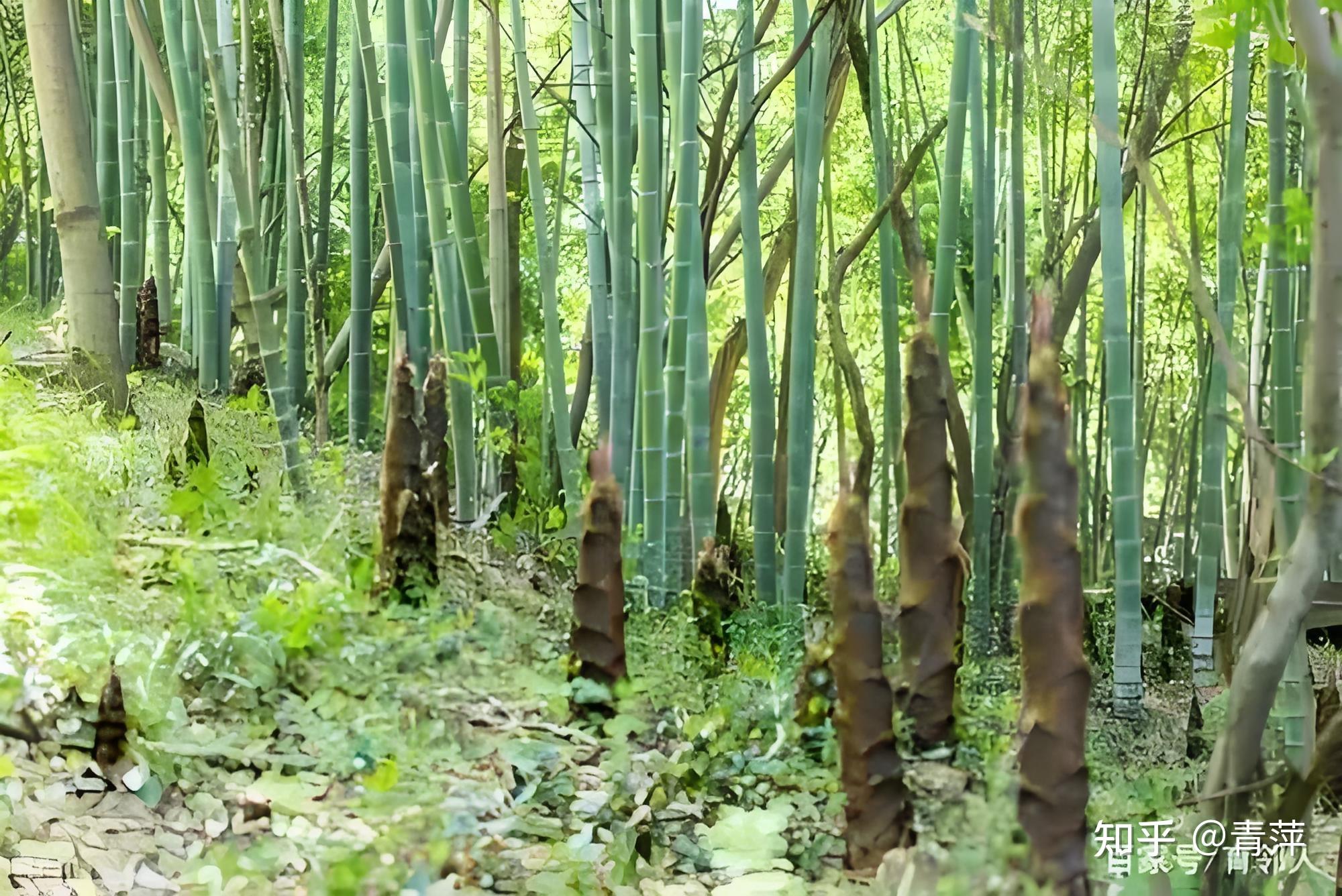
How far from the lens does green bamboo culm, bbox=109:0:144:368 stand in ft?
5.80

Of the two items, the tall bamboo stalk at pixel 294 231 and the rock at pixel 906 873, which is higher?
the tall bamboo stalk at pixel 294 231

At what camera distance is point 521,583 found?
58.1 inches

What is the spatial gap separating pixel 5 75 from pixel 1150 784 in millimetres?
1826

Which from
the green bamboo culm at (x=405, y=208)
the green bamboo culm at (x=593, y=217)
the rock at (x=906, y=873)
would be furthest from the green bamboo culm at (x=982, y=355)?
the green bamboo culm at (x=405, y=208)

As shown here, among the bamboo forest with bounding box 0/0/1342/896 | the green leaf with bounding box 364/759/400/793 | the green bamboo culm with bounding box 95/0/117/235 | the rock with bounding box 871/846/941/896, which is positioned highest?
the green bamboo culm with bounding box 95/0/117/235

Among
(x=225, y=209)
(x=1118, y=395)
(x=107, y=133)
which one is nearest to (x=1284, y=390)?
(x=1118, y=395)

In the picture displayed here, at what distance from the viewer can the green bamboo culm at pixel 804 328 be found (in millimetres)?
1406

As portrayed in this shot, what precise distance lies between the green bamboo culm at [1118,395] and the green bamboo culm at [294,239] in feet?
3.39

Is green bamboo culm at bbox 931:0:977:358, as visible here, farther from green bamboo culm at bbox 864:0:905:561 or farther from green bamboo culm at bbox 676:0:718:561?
green bamboo culm at bbox 676:0:718:561

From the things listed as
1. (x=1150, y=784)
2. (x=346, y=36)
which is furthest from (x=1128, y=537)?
(x=346, y=36)

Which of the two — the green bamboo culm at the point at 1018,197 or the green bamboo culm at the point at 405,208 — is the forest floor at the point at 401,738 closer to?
the green bamboo culm at the point at 405,208

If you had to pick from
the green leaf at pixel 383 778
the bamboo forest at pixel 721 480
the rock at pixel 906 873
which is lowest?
the rock at pixel 906 873

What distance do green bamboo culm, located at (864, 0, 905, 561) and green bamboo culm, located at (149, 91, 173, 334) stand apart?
41.3 inches

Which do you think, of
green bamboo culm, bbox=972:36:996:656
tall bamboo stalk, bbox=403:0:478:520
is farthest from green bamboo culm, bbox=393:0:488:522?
green bamboo culm, bbox=972:36:996:656
